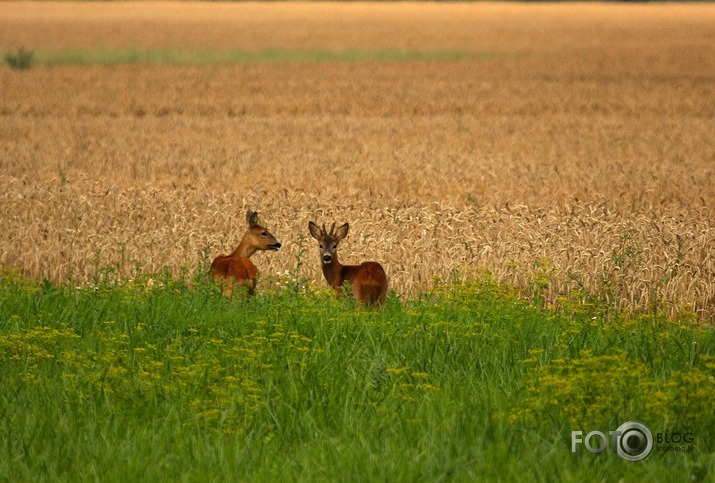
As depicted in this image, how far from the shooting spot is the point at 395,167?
21422 mm

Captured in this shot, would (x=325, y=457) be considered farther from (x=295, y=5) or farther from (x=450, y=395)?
(x=295, y=5)

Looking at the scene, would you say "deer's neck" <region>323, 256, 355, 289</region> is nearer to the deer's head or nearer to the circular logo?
the deer's head

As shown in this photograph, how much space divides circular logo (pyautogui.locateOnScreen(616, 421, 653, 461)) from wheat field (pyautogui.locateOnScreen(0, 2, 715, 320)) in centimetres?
356

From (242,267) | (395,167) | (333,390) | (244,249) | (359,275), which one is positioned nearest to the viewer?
(333,390)

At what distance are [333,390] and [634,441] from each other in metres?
2.13

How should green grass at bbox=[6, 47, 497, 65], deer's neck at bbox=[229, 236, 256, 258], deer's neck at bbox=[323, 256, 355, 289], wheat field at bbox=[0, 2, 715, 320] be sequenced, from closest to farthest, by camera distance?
deer's neck at bbox=[323, 256, 355, 289] → deer's neck at bbox=[229, 236, 256, 258] → wheat field at bbox=[0, 2, 715, 320] → green grass at bbox=[6, 47, 497, 65]

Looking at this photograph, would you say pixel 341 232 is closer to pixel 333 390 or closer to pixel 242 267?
pixel 242 267

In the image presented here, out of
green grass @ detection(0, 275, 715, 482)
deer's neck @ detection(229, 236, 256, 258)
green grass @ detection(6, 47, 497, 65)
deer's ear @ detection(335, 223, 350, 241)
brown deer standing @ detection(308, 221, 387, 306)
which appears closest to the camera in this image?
green grass @ detection(0, 275, 715, 482)

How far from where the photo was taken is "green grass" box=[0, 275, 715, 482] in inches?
261

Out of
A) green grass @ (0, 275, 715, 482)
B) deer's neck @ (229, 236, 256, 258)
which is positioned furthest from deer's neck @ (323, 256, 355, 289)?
deer's neck @ (229, 236, 256, 258)

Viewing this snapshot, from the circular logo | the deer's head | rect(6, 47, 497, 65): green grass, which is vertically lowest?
rect(6, 47, 497, 65): green grass

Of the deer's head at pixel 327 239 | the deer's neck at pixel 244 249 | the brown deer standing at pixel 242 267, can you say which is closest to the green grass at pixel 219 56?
the deer's neck at pixel 244 249

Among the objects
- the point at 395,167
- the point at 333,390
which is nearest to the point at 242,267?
the point at 333,390

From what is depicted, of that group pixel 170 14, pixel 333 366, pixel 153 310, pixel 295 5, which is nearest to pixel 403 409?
pixel 333 366
